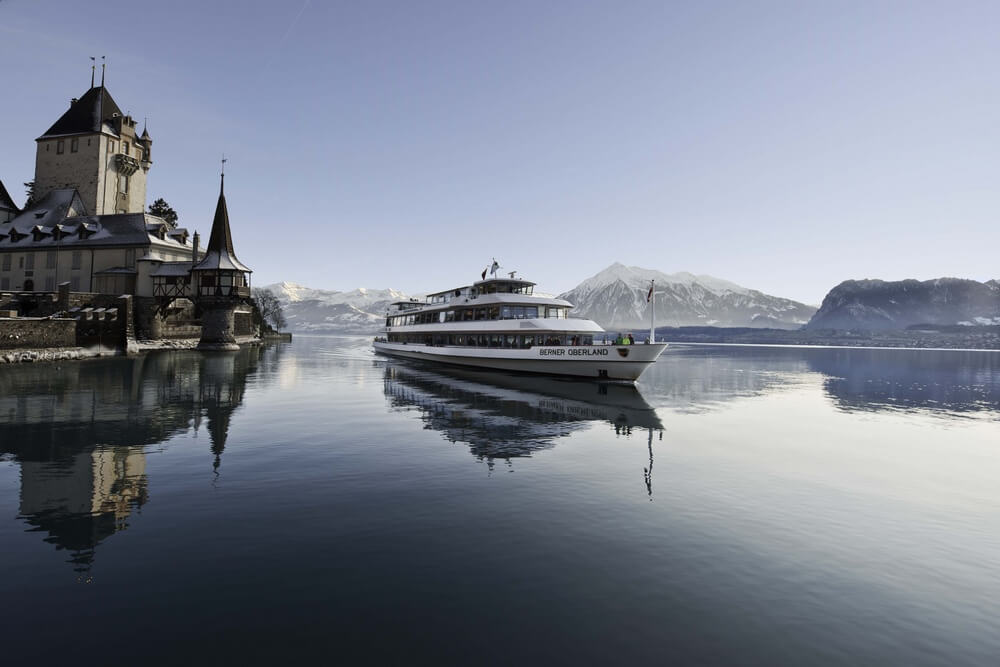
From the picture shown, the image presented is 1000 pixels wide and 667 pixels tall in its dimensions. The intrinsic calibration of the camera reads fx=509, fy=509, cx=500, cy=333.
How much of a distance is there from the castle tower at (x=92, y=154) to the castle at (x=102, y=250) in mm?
141

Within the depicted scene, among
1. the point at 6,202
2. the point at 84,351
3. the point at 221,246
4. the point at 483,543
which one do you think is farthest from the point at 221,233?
the point at 483,543

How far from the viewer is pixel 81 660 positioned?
576cm

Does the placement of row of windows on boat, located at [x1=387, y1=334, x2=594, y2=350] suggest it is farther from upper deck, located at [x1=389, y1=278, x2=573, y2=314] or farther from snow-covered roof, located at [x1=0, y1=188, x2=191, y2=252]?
snow-covered roof, located at [x1=0, y1=188, x2=191, y2=252]

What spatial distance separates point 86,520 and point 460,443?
10.7m

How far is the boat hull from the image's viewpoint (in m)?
36.3

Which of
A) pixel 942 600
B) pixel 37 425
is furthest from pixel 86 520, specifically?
pixel 942 600

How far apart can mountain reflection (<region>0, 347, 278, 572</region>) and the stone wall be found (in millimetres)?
5712

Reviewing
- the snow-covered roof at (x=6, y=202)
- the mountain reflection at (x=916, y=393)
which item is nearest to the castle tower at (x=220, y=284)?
the snow-covered roof at (x=6, y=202)

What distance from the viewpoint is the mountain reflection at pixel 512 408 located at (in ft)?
63.7

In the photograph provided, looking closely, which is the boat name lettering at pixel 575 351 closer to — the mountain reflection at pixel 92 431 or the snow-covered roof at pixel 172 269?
the mountain reflection at pixel 92 431

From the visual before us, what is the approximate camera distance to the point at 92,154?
70.6m

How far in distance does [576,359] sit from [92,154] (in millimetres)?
74979

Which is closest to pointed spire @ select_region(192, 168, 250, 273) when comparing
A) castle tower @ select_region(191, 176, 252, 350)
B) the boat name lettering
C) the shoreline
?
castle tower @ select_region(191, 176, 252, 350)

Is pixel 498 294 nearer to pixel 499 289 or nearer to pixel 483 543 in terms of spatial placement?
pixel 499 289
